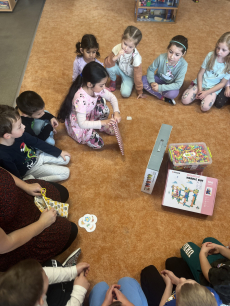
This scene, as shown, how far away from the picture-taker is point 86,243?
1.50 m

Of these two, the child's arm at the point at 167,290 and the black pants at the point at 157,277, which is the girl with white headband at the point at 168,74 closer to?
the black pants at the point at 157,277

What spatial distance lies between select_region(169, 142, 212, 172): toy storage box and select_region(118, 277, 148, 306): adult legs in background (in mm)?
790

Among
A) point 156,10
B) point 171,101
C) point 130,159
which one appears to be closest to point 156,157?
point 130,159

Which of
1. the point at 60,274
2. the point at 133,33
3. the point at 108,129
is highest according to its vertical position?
the point at 133,33

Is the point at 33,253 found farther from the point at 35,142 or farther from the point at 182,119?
the point at 182,119

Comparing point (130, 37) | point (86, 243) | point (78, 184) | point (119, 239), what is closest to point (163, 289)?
point (119, 239)

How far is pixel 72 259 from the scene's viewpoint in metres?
1.34

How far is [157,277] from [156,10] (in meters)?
3.48

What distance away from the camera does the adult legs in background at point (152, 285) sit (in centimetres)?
123

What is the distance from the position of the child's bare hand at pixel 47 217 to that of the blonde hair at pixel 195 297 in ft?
2.35

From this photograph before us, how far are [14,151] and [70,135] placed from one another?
0.66 meters

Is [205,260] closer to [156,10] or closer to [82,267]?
[82,267]

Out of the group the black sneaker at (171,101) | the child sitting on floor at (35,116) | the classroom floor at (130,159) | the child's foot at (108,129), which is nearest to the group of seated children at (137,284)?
the classroom floor at (130,159)

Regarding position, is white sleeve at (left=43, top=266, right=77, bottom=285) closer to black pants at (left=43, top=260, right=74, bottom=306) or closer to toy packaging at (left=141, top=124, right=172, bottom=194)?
black pants at (left=43, top=260, right=74, bottom=306)
